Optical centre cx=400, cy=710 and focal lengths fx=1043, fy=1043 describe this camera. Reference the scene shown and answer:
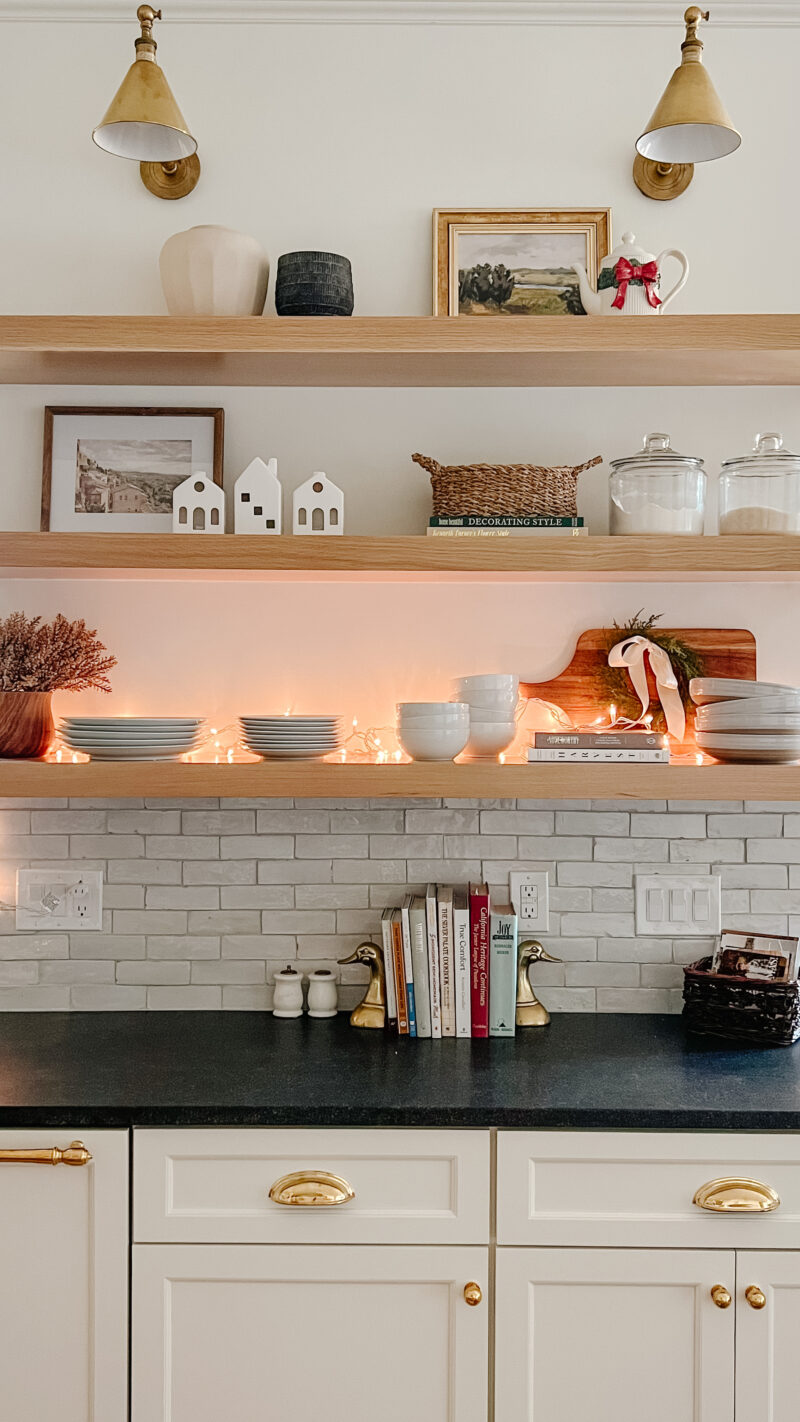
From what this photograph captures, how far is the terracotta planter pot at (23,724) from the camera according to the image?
1945mm

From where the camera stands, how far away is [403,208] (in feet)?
7.03

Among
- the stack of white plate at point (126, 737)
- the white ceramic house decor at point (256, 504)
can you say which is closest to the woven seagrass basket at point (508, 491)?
the white ceramic house decor at point (256, 504)

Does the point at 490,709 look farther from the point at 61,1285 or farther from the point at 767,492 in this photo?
the point at 61,1285

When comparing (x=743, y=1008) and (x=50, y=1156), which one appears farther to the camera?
(x=743, y=1008)

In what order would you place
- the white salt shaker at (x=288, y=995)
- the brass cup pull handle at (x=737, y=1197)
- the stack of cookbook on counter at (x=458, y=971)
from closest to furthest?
the brass cup pull handle at (x=737, y=1197), the stack of cookbook on counter at (x=458, y=971), the white salt shaker at (x=288, y=995)

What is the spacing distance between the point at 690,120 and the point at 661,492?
1.97ft

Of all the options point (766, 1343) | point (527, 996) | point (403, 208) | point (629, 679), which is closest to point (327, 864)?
point (527, 996)

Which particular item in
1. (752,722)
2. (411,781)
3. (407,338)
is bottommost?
(411,781)

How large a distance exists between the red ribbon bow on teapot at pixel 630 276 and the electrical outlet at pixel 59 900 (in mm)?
1502

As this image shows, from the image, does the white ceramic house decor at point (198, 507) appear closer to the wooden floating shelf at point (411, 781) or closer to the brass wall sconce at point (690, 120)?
the wooden floating shelf at point (411, 781)

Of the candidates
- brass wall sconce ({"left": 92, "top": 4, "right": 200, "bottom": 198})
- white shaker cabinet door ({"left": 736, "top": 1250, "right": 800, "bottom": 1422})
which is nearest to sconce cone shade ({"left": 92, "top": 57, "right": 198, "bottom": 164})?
brass wall sconce ({"left": 92, "top": 4, "right": 200, "bottom": 198})

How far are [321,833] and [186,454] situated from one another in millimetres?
819

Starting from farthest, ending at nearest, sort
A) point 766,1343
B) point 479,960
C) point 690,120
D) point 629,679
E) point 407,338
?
point 629,679 → point 479,960 → point 407,338 → point 690,120 → point 766,1343

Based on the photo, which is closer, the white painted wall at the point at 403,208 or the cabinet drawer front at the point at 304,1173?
the cabinet drawer front at the point at 304,1173
